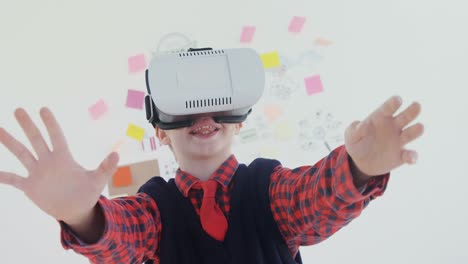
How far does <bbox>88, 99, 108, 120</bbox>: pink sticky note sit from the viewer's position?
1471 millimetres

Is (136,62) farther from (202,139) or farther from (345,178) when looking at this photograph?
(345,178)

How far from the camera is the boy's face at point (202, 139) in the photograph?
0.79 meters

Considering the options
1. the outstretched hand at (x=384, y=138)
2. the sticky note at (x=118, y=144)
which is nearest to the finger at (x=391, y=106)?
the outstretched hand at (x=384, y=138)

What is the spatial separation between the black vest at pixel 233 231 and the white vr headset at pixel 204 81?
0.13 meters

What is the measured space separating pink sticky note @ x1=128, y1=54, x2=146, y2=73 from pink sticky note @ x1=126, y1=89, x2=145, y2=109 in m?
0.07

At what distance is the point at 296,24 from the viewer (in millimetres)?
1523

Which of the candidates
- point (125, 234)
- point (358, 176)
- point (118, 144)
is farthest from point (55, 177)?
point (118, 144)

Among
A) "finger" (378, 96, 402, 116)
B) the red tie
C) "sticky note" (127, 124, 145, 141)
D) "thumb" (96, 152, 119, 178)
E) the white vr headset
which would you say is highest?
the white vr headset

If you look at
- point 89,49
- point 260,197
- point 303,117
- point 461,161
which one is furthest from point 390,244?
point 89,49

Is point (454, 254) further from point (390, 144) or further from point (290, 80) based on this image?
point (390, 144)

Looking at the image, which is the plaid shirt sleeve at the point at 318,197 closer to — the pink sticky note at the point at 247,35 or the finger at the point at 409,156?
the finger at the point at 409,156

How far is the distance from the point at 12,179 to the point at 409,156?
1.54 feet

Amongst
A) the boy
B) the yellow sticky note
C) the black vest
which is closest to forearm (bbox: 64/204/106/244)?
the boy

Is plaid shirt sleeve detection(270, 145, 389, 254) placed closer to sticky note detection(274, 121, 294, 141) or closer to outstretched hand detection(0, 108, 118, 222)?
outstretched hand detection(0, 108, 118, 222)
